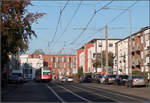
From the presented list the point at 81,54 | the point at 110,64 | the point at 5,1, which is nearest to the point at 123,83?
the point at 5,1

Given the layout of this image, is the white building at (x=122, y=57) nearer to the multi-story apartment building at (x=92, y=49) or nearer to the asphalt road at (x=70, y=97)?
the multi-story apartment building at (x=92, y=49)

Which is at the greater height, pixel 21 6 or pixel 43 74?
pixel 21 6

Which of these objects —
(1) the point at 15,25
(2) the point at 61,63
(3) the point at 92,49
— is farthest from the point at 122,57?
(2) the point at 61,63

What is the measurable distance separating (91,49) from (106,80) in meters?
57.0

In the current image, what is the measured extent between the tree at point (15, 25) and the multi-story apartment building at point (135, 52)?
2687cm

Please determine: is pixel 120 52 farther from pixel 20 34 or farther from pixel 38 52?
pixel 38 52

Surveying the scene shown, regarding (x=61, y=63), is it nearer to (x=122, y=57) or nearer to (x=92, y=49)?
(x=92, y=49)

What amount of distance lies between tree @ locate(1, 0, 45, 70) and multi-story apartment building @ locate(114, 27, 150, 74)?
2687 cm

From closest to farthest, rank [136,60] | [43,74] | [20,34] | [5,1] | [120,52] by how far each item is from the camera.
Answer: [5,1] → [20,34] → [43,74] → [136,60] → [120,52]

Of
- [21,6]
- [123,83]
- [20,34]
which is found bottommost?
[123,83]

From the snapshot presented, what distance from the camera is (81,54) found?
129750mm

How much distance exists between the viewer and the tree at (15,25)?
27.4 metres

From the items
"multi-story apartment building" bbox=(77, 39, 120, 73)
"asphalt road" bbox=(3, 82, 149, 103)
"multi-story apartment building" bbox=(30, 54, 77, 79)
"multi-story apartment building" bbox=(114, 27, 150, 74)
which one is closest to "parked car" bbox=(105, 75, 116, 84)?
"multi-story apartment building" bbox=(114, 27, 150, 74)

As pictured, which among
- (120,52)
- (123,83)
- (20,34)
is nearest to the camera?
(20,34)
